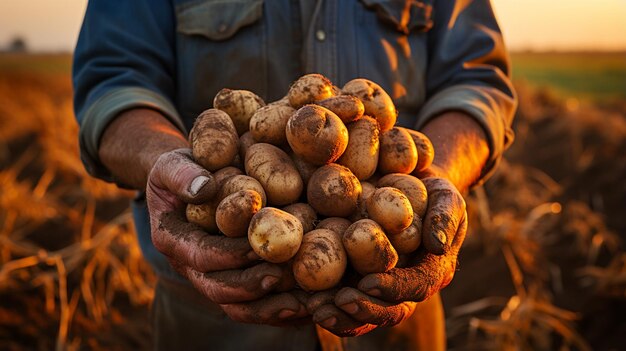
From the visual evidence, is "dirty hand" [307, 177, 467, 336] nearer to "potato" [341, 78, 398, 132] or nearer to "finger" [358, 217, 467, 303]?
"finger" [358, 217, 467, 303]

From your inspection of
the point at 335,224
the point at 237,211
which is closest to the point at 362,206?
the point at 335,224

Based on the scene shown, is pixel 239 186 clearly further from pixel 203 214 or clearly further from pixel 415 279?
pixel 415 279

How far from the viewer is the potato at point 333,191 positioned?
4.74ft

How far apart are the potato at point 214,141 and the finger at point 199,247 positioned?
162mm

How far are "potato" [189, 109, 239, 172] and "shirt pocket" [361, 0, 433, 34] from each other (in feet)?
2.31

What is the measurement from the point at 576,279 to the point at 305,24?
97.3 inches

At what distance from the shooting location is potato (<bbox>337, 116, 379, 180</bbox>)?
1550 millimetres

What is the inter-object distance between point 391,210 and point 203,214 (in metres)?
0.43

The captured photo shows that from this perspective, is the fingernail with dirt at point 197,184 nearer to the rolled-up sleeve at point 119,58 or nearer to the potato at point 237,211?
the potato at point 237,211

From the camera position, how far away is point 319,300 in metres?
1.36

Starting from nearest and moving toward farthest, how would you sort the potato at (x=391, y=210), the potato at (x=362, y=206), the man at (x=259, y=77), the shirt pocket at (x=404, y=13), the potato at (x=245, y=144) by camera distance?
1. the potato at (x=391, y=210)
2. the potato at (x=362, y=206)
3. the potato at (x=245, y=144)
4. the man at (x=259, y=77)
5. the shirt pocket at (x=404, y=13)

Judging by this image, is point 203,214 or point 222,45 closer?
point 203,214

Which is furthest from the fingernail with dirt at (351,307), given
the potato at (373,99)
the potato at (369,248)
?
the potato at (373,99)

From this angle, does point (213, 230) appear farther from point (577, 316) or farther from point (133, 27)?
point (577, 316)
